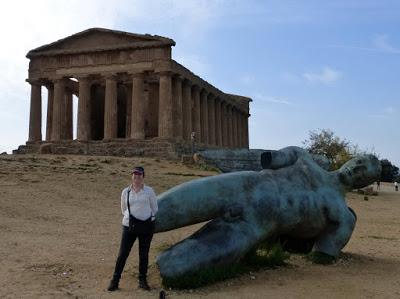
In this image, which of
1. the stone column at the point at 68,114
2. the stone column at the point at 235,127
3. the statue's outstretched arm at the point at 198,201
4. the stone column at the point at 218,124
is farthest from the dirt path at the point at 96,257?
the stone column at the point at 235,127

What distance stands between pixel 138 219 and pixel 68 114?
137 feet

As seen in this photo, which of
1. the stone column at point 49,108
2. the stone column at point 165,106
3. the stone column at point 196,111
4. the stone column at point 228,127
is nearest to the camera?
the stone column at point 165,106

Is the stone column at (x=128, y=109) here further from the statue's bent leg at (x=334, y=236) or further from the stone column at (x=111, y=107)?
the statue's bent leg at (x=334, y=236)

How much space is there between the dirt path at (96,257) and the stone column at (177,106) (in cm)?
2149

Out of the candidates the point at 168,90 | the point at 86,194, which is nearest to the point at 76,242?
the point at 86,194

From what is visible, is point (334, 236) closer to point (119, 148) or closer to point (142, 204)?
point (142, 204)

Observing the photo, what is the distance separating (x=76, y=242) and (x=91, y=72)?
32707 mm

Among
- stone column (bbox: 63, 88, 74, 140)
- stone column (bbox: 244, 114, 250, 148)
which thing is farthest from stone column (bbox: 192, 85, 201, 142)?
stone column (bbox: 244, 114, 250, 148)

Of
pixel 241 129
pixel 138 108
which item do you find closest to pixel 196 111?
pixel 138 108

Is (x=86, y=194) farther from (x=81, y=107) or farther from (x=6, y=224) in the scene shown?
(x=81, y=107)

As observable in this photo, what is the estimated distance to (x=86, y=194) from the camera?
60.5 ft

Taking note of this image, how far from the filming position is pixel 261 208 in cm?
774

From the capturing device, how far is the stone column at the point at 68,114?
4556 cm

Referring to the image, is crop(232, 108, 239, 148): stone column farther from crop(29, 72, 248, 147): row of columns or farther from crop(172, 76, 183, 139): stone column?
crop(172, 76, 183, 139): stone column
